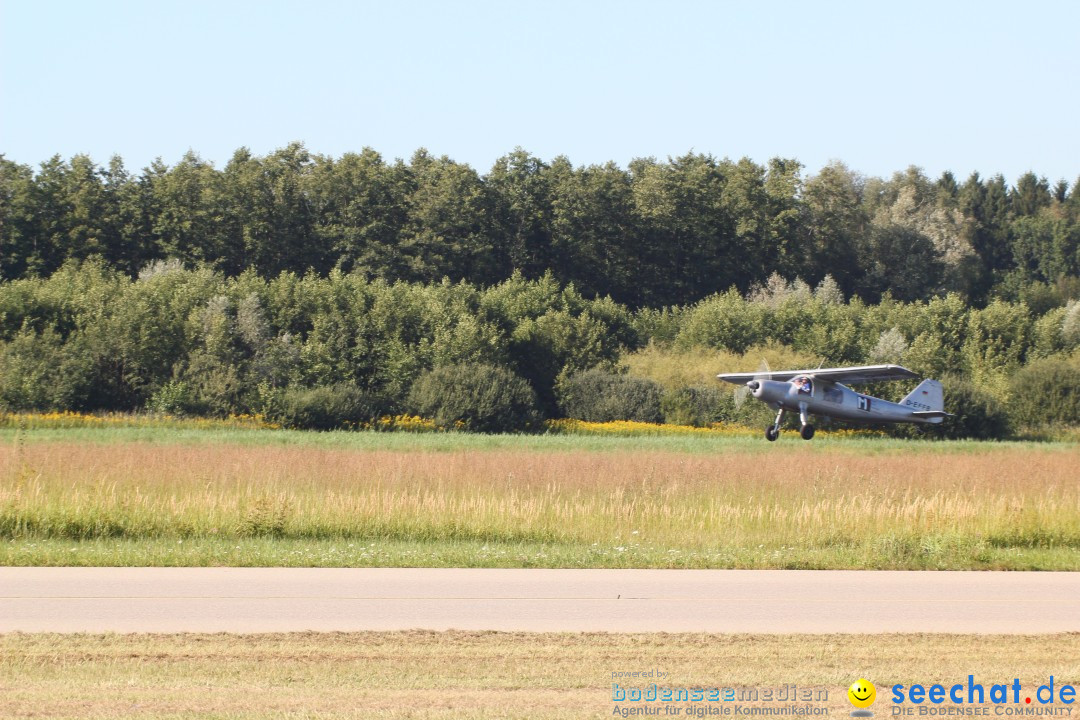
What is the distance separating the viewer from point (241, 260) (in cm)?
7869

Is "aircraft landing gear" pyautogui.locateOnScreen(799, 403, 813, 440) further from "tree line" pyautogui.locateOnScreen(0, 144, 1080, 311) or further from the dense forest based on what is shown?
"tree line" pyautogui.locateOnScreen(0, 144, 1080, 311)

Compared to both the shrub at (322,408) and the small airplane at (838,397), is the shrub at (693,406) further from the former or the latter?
the shrub at (322,408)

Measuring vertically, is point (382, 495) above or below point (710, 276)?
below

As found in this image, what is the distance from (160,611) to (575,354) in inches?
2040

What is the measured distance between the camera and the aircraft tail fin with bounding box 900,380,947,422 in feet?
158

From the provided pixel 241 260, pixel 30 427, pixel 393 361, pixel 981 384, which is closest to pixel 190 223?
pixel 241 260

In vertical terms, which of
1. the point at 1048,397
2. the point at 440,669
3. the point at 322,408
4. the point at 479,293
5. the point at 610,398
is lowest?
the point at 322,408

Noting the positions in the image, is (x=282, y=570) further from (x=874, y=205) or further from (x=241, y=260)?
(x=874, y=205)

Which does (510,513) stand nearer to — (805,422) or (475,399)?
(805,422)

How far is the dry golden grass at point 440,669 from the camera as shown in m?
7.79

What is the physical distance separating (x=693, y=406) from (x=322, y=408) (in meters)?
17.9

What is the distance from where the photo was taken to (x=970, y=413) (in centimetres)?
5594

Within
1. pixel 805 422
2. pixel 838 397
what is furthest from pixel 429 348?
pixel 838 397

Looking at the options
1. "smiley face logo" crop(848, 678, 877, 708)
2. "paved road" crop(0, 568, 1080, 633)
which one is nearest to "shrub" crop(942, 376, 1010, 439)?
"paved road" crop(0, 568, 1080, 633)
